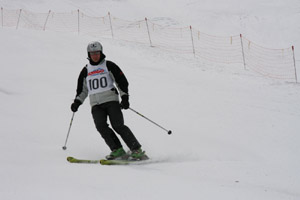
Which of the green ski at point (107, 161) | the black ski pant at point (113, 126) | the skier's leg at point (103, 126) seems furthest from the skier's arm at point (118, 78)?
the green ski at point (107, 161)

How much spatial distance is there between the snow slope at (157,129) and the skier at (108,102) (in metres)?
0.43

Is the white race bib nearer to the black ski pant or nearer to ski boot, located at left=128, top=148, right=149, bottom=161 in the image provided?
the black ski pant

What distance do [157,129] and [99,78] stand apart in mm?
2130

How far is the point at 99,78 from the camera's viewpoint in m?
4.32

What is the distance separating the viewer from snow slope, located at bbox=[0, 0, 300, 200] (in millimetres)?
2922

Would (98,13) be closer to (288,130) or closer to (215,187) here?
(288,130)

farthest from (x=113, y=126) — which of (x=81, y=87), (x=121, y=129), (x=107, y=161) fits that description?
(x=81, y=87)

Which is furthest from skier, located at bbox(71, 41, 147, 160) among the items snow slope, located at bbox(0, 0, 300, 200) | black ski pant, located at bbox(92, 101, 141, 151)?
snow slope, located at bbox(0, 0, 300, 200)

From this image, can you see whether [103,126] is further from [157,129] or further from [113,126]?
[157,129]

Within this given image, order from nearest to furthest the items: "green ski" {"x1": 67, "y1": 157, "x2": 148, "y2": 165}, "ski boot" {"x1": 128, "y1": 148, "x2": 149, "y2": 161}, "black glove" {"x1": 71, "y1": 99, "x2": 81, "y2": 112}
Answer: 1. "green ski" {"x1": 67, "y1": 157, "x2": 148, "y2": 165}
2. "ski boot" {"x1": 128, "y1": 148, "x2": 149, "y2": 161}
3. "black glove" {"x1": 71, "y1": 99, "x2": 81, "y2": 112}

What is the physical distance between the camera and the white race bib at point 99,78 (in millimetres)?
4324

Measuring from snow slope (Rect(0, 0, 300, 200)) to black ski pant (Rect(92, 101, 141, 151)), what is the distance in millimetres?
445

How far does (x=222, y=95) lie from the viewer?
8398 millimetres

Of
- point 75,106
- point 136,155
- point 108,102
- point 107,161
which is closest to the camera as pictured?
point 107,161
